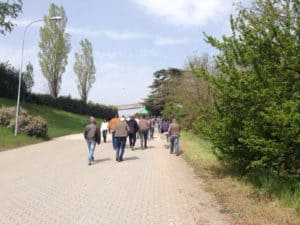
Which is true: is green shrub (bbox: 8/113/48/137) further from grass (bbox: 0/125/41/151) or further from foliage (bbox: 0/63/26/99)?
foliage (bbox: 0/63/26/99)

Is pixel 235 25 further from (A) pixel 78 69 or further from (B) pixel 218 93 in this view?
(A) pixel 78 69

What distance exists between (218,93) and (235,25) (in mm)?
1580

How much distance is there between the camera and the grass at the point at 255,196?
8.02 metres

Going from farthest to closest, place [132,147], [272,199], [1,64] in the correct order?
[1,64] < [132,147] < [272,199]

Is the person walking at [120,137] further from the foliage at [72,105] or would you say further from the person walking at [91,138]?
the foliage at [72,105]

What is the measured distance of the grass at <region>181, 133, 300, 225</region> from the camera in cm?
802

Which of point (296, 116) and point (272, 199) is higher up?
point (296, 116)

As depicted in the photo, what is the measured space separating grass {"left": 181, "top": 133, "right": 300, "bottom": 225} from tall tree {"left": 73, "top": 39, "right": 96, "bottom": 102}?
5621 cm

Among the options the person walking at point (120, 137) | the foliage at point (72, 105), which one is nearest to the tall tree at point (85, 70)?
the foliage at point (72, 105)

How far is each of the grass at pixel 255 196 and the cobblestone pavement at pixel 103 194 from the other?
307mm

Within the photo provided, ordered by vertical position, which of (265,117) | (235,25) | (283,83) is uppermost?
(235,25)

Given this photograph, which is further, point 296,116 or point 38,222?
point 296,116

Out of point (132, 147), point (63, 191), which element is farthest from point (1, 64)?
point (63, 191)

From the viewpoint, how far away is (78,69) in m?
68.9
